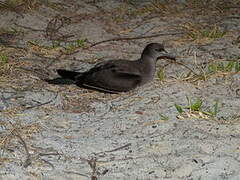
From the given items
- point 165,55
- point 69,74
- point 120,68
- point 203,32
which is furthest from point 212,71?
point 69,74

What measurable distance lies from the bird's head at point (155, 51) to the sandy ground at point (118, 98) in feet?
0.49

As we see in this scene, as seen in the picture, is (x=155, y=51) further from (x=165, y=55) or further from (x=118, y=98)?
(x=118, y=98)

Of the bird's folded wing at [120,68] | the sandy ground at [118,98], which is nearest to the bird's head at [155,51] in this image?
the sandy ground at [118,98]

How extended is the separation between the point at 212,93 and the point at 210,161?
144 centimetres

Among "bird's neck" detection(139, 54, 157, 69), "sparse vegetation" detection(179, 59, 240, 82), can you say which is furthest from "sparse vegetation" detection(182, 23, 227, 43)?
"bird's neck" detection(139, 54, 157, 69)

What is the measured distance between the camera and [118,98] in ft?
18.6

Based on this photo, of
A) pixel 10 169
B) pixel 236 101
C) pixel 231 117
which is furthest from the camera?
pixel 236 101

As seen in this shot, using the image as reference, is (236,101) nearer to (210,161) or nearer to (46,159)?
(210,161)

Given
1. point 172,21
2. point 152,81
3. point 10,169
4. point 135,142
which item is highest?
point 172,21

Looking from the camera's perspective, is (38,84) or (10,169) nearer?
(10,169)

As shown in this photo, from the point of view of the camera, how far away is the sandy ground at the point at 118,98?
4.19 meters

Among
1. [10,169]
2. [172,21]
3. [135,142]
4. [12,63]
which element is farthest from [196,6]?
[10,169]

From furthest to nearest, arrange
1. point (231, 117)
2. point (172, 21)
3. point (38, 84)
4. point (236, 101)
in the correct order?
point (172, 21) < point (38, 84) < point (236, 101) < point (231, 117)

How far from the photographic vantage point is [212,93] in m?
5.45
